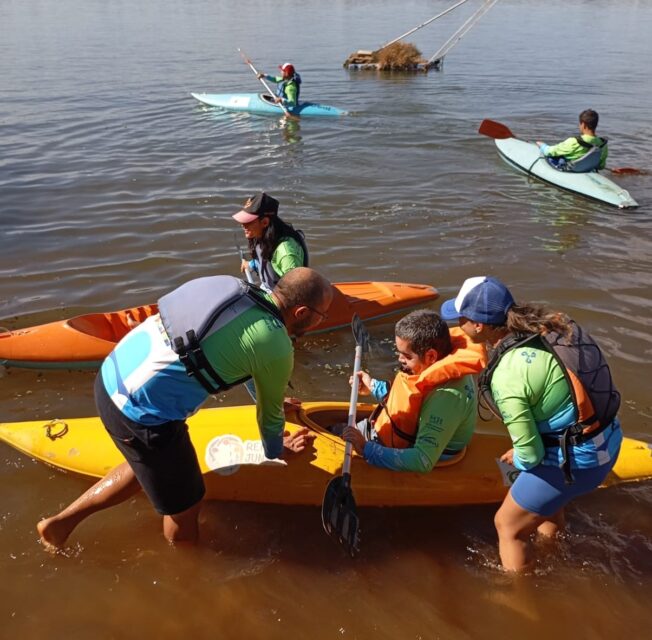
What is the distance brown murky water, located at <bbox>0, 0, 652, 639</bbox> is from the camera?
10.8 ft

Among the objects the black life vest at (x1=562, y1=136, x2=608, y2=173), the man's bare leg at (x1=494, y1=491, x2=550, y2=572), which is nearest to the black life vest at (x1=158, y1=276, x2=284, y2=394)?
the man's bare leg at (x1=494, y1=491, x2=550, y2=572)

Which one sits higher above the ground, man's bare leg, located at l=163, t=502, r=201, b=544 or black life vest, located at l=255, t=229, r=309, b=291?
black life vest, located at l=255, t=229, r=309, b=291

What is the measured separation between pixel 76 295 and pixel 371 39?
26986 mm

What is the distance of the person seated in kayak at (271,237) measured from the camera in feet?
16.0

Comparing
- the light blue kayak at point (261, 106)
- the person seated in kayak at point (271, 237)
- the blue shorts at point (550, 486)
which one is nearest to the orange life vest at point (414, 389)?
the blue shorts at point (550, 486)

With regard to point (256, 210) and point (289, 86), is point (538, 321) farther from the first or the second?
point (289, 86)

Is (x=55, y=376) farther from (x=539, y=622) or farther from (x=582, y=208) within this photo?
(x=582, y=208)

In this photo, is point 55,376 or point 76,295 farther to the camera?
point 76,295

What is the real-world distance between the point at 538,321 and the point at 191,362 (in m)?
1.58

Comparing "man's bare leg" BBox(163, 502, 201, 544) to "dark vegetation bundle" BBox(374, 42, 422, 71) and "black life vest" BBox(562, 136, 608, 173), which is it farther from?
"dark vegetation bundle" BBox(374, 42, 422, 71)

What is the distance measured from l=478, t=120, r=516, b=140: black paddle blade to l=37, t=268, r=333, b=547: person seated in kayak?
999 centimetres

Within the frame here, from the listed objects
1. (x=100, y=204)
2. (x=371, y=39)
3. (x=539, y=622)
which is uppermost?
(x=371, y=39)

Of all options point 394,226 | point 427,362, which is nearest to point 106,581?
point 427,362

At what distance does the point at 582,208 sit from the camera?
9406mm
